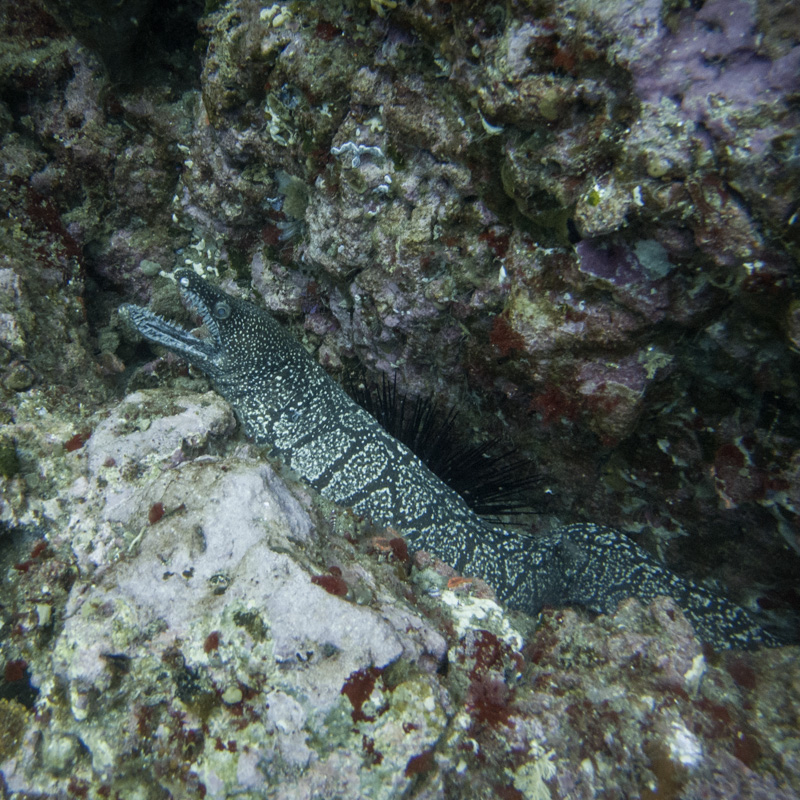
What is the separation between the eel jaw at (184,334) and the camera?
3.86 meters

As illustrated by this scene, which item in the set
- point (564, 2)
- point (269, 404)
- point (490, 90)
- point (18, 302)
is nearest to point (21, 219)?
point (18, 302)

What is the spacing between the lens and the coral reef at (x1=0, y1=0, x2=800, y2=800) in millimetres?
2090

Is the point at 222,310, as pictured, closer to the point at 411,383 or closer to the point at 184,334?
the point at 184,334

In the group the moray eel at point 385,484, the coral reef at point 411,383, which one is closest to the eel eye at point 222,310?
the moray eel at point 385,484

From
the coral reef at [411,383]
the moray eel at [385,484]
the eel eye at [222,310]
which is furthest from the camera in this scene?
the eel eye at [222,310]

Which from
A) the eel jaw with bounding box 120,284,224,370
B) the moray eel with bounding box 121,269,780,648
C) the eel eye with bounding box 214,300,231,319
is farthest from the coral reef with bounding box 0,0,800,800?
the eel eye with bounding box 214,300,231,319

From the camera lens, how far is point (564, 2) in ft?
7.21

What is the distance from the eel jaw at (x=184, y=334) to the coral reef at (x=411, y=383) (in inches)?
18.4

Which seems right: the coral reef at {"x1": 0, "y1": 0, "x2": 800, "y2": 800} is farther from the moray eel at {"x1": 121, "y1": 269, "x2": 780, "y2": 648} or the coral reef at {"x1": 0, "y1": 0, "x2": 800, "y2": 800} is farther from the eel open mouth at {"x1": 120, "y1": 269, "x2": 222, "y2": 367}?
the eel open mouth at {"x1": 120, "y1": 269, "x2": 222, "y2": 367}

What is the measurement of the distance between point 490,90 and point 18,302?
3.83m

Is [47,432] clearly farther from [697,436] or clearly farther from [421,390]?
[697,436]

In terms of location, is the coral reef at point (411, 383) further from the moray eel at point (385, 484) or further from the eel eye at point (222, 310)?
the eel eye at point (222, 310)

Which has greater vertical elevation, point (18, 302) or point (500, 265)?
point (500, 265)

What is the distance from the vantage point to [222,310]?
3953 millimetres
